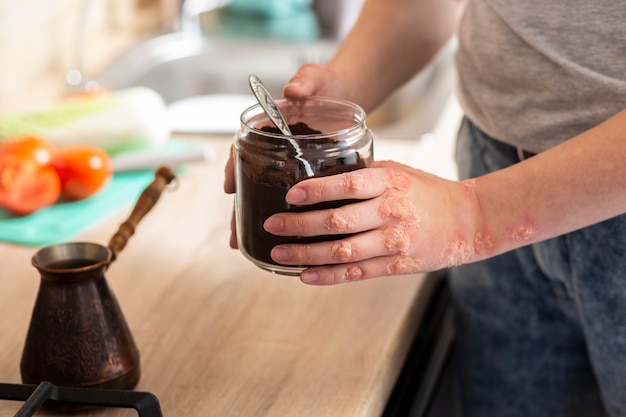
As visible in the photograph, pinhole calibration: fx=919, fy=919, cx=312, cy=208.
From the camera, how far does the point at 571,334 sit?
3.89ft

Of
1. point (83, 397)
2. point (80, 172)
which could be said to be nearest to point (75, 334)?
point (83, 397)

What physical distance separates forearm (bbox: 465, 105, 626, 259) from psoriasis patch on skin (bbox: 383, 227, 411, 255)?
0.08 metres

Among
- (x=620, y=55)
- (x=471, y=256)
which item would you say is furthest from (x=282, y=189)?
(x=620, y=55)

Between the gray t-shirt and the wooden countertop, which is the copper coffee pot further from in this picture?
the gray t-shirt

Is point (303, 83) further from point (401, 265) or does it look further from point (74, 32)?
point (74, 32)

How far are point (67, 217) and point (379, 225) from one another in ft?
2.11

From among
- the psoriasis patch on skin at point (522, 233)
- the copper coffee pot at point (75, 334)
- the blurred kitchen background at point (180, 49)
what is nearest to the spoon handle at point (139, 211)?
the copper coffee pot at point (75, 334)

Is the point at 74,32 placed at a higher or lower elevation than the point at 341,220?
lower

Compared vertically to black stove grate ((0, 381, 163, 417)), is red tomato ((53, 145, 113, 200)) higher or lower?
lower

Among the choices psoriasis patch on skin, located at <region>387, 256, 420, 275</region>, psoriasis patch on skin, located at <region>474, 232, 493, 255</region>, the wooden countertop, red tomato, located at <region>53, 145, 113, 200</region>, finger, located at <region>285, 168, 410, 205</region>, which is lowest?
the wooden countertop

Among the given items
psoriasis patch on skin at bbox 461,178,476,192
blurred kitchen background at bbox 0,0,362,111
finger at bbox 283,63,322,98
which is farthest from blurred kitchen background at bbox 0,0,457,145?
psoriasis patch on skin at bbox 461,178,476,192

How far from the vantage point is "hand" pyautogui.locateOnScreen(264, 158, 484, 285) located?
78 cm

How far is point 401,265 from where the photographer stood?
0.82m

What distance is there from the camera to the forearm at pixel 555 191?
829mm
